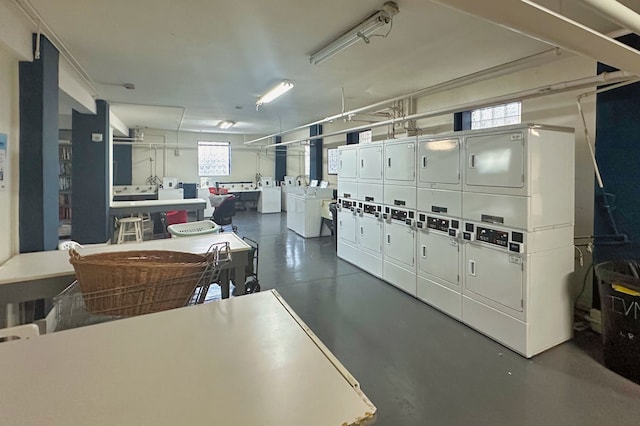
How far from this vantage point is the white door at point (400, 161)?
3918 mm

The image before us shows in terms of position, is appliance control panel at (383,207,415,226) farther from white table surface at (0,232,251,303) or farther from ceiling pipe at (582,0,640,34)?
ceiling pipe at (582,0,640,34)

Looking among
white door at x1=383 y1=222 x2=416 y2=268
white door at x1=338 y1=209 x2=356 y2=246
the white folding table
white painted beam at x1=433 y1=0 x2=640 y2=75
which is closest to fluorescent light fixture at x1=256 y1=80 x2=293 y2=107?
white door at x1=338 y1=209 x2=356 y2=246

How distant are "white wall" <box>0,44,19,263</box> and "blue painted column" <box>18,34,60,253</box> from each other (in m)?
0.04

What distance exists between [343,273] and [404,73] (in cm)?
278

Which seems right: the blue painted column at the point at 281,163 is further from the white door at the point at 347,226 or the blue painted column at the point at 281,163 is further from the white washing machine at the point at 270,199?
the white door at the point at 347,226

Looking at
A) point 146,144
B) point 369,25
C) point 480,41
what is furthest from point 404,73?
point 146,144

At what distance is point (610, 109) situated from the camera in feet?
9.77

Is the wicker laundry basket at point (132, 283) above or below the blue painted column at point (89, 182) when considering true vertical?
below

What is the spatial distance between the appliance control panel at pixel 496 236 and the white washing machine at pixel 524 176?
74mm

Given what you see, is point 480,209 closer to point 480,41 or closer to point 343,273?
point 480,41

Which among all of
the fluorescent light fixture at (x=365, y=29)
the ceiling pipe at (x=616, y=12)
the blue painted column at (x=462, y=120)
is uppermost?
the fluorescent light fixture at (x=365, y=29)

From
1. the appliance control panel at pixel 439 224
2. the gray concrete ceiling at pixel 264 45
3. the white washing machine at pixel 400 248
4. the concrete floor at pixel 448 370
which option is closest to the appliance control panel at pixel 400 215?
the white washing machine at pixel 400 248

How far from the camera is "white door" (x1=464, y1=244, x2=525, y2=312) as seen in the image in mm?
2762

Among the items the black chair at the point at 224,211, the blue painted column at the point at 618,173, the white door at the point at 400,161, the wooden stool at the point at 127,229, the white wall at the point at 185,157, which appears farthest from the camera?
the white wall at the point at 185,157
